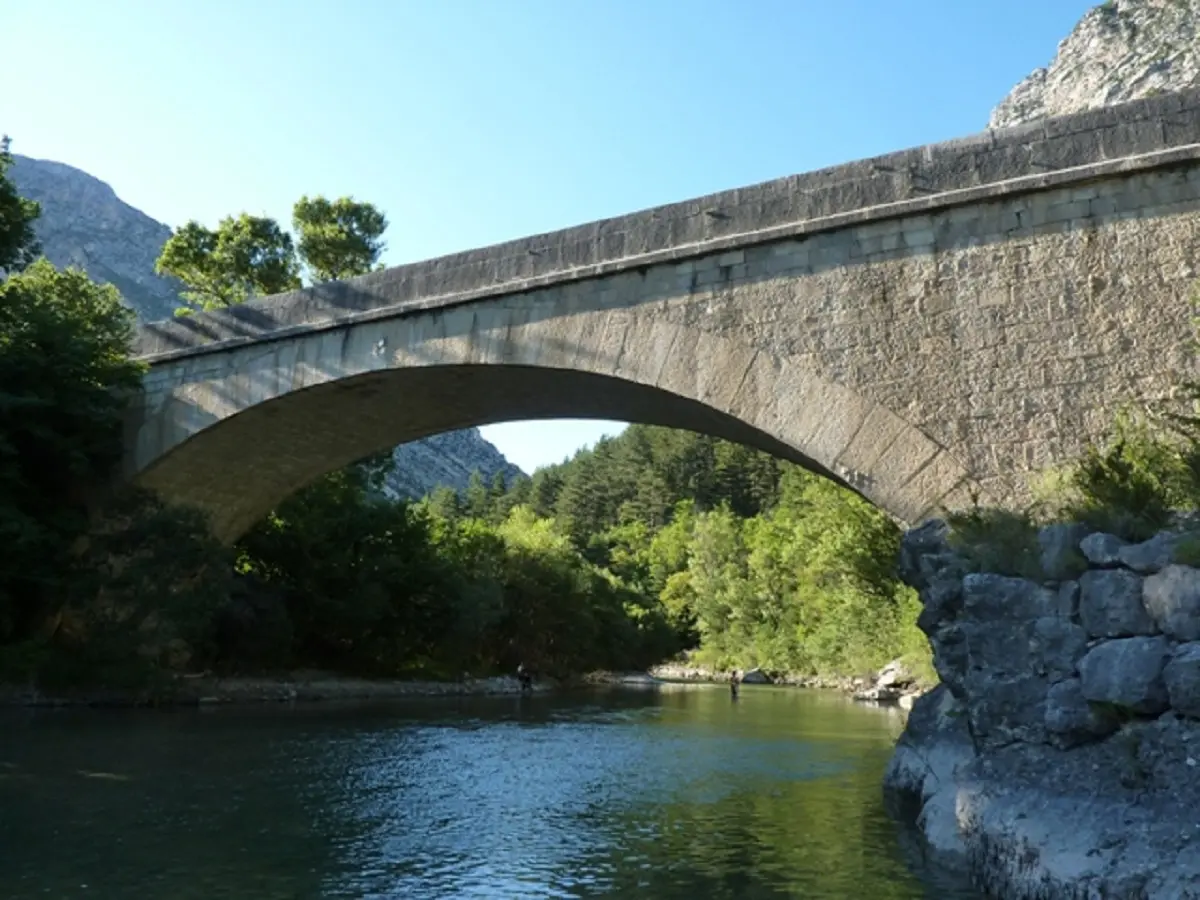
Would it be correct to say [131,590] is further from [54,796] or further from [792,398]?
[792,398]

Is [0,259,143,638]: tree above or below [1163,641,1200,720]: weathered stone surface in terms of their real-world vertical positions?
above

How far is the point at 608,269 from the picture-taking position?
11250 mm

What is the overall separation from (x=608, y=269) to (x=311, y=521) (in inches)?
534

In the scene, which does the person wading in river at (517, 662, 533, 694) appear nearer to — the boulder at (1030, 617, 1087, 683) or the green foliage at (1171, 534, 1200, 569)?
the boulder at (1030, 617, 1087, 683)

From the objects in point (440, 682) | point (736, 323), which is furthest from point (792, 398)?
point (440, 682)

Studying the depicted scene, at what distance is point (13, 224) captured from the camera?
16844 millimetres

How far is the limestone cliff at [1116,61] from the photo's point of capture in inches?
2055

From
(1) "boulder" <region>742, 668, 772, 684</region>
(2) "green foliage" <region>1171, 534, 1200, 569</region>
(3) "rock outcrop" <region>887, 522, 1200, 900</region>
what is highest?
(1) "boulder" <region>742, 668, 772, 684</region>

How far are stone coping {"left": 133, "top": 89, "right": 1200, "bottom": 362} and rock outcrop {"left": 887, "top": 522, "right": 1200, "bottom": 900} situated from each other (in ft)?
11.8

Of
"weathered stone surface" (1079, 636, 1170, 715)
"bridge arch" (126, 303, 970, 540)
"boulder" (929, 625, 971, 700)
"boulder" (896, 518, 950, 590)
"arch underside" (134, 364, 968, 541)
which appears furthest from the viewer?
"bridge arch" (126, 303, 970, 540)

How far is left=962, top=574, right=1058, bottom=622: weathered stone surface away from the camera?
21.9ft

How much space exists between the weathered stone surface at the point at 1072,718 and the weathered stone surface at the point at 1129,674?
3.3 inches

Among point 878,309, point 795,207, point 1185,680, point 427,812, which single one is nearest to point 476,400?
point 795,207

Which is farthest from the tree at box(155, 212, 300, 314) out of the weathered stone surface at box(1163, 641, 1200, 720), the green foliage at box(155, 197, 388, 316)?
the weathered stone surface at box(1163, 641, 1200, 720)
